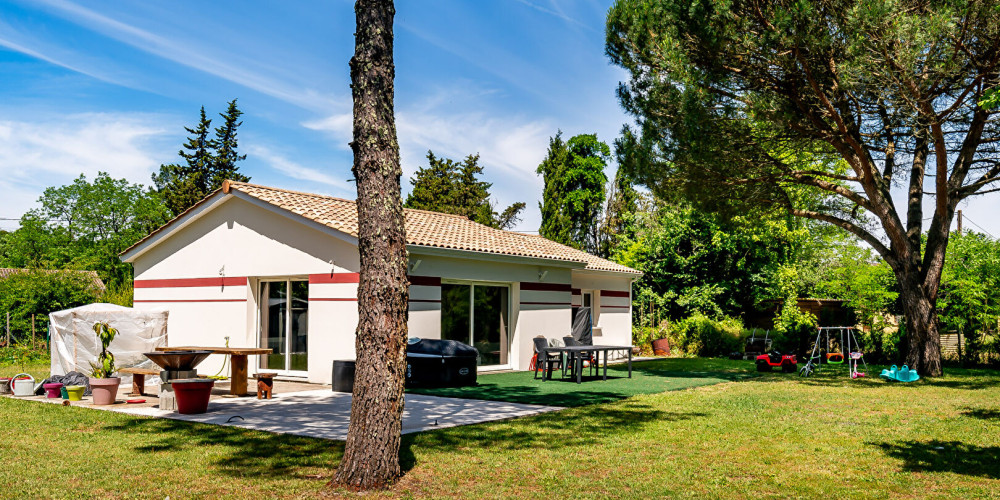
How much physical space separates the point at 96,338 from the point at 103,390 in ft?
→ 12.9

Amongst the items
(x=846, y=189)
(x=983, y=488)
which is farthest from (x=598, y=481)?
(x=846, y=189)

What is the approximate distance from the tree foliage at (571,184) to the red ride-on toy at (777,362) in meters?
17.8

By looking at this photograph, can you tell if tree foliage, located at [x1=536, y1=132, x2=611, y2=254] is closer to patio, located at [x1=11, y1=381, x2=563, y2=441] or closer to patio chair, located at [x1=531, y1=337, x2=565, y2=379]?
patio chair, located at [x1=531, y1=337, x2=565, y2=379]

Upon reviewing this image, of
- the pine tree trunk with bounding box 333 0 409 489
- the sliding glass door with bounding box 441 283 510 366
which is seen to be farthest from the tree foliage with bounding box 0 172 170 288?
the pine tree trunk with bounding box 333 0 409 489

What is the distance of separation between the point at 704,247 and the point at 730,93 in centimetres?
1317

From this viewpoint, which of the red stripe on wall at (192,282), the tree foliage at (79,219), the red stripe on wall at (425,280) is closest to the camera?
the red stripe on wall at (425,280)

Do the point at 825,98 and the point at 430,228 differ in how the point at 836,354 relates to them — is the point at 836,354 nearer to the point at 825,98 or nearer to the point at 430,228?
the point at 825,98

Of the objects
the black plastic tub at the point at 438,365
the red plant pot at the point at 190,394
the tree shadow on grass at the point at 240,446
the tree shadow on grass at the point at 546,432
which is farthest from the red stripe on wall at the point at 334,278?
the tree shadow on grass at the point at 546,432

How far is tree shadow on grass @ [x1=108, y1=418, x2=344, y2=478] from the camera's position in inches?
260

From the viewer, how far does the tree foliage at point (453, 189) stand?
35.7 meters

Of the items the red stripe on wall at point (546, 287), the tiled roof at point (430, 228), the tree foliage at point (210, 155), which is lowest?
the red stripe on wall at point (546, 287)

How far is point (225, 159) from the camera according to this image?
A: 37.3m

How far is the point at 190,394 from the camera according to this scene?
10016mm

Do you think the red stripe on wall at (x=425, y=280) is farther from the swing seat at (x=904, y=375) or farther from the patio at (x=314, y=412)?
the swing seat at (x=904, y=375)
